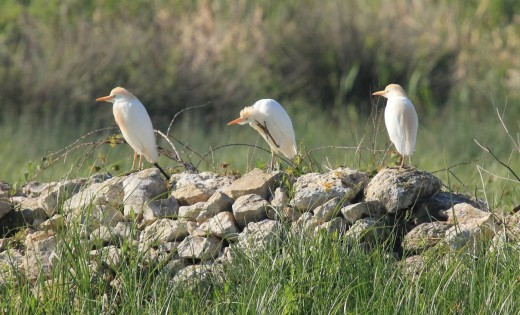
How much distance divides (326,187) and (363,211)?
22 cm

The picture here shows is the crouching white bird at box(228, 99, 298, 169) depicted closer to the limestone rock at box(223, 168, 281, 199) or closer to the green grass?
the limestone rock at box(223, 168, 281, 199)

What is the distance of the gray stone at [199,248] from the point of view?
6145 mm

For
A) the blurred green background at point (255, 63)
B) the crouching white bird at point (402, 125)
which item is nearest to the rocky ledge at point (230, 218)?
the crouching white bird at point (402, 125)

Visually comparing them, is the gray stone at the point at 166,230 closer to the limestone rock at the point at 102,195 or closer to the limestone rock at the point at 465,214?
the limestone rock at the point at 102,195

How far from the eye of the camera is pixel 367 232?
6234mm

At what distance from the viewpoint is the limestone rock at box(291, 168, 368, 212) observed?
20.7ft

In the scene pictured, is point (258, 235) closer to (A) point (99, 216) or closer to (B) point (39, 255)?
(A) point (99, 216)

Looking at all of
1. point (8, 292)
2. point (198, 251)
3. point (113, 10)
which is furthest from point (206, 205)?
point (113, 10)

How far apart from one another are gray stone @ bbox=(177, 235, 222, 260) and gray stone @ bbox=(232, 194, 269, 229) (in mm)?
173

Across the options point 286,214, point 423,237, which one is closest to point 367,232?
point 423,237

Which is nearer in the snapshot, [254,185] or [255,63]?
[254,185]

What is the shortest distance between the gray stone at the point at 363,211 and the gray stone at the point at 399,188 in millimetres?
38

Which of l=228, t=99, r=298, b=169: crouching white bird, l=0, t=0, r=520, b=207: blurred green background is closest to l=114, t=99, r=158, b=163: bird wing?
l=228, t=99, r=298, b=169: crouching white bird

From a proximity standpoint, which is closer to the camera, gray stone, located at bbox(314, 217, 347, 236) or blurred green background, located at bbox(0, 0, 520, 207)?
gray stone, located at bbox(314, 217, 347, 236)
